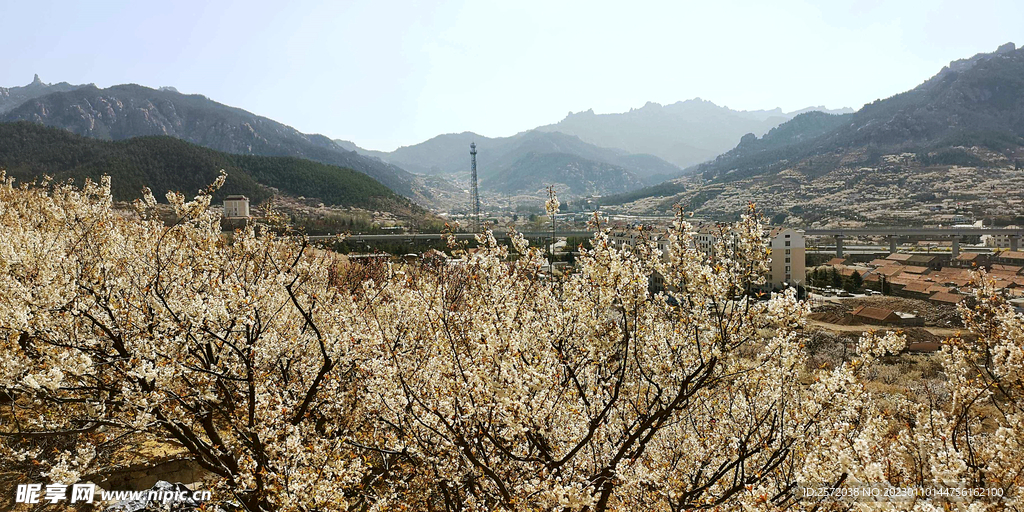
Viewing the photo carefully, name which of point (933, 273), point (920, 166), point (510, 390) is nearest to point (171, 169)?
point (510, 390)

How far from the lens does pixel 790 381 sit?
6.52 metres

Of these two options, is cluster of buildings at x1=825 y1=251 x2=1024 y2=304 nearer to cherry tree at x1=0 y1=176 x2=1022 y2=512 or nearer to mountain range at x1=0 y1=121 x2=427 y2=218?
cherry tree at x1=0 y1=176 x2=1022 y2=512

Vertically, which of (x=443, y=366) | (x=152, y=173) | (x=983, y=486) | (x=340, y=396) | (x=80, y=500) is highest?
(x=152, y=173)

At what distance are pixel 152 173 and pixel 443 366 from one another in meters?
120

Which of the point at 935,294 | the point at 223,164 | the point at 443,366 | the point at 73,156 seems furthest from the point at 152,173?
the point at 935,294

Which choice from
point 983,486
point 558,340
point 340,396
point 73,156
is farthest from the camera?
point 73,156

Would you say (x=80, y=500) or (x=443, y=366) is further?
(x=80, y=500)

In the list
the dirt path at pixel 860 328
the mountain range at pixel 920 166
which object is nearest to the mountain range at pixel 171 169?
the dirt path at pixel 860 328

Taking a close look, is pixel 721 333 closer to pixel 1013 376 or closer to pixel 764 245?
pixel 764 245

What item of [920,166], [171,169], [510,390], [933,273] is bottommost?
[933,273]

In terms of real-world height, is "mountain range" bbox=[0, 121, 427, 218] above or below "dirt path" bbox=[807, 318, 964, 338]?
above

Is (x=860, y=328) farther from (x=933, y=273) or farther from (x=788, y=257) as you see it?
(x=933, y=273)

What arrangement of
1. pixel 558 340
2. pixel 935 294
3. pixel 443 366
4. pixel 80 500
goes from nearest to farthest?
pixel 443 366 < pixel 558 340 < pixel 80 500 < pixel 935 294

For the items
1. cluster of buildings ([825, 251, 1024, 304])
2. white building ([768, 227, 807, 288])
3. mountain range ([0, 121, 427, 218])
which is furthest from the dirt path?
mountain range ([0, 121, 427, 218])
